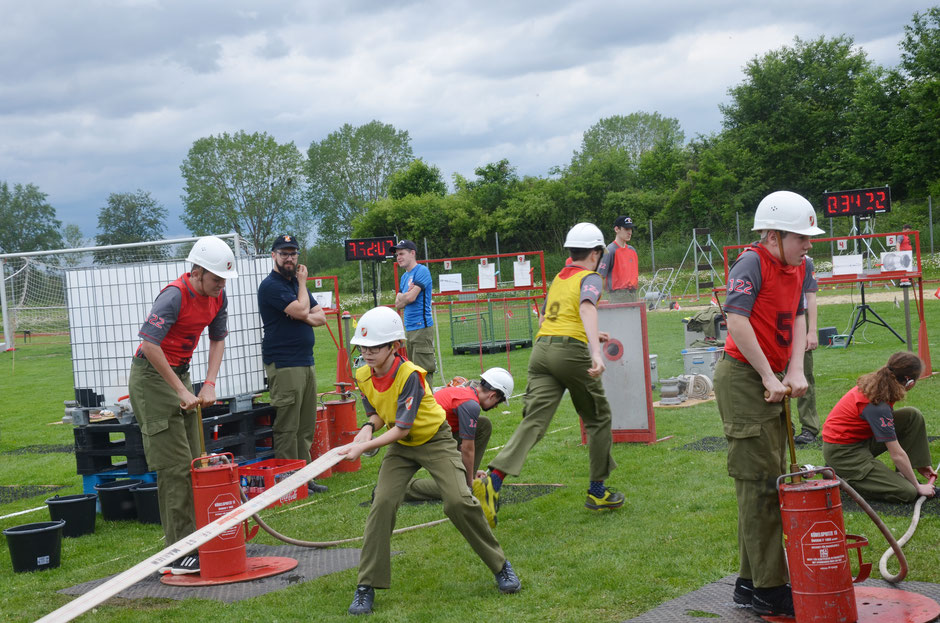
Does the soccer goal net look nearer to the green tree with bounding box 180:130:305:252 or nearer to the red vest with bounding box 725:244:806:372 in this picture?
the red vest with bounding box 725:244:806:372

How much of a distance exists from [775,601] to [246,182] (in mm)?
84501

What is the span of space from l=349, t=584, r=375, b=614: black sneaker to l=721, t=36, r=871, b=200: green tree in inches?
1645

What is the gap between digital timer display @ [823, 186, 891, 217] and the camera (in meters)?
15.0

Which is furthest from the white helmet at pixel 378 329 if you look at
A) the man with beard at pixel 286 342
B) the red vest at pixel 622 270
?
the red vest at pixel 622 270

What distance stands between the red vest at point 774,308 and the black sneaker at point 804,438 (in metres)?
4.51

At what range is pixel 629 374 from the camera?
9453mm

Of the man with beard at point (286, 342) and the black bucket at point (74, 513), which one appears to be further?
the man with beard at point (286, 342)

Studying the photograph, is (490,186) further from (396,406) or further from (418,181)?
(396,406)

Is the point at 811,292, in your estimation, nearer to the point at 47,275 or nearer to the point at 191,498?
the point at 191,498

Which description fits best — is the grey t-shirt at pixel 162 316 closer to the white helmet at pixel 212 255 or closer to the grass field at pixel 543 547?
the white helmet at pixel 212 255

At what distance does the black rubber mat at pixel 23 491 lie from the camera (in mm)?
9469

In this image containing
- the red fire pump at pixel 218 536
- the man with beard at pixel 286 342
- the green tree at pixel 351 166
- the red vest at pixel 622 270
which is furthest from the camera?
the green tree at pixel 351 166

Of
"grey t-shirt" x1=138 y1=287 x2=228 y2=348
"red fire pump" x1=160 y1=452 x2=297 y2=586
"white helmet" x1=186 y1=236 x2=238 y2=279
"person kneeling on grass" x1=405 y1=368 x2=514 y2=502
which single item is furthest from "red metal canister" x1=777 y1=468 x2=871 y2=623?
"grey t-shirt" x1=138 y1=287 x2=228 y2=348

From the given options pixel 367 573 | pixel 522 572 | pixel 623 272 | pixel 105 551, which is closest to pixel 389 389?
pixel 367 573
